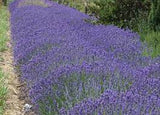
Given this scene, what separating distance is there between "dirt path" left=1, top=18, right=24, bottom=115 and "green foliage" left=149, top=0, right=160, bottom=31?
3.18m

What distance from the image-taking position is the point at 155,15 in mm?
8359

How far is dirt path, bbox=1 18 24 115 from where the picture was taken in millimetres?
5008

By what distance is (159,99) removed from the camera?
3.15 metres

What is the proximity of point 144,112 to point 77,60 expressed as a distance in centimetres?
183

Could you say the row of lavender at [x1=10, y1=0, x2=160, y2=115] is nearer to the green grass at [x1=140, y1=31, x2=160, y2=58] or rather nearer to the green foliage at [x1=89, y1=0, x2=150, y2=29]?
the green grass at [x1=140, y1=31, x2=160, y2=58]

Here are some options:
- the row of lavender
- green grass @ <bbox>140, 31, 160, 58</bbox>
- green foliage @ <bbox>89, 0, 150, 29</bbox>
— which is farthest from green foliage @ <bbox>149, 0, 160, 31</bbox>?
the row of lavender

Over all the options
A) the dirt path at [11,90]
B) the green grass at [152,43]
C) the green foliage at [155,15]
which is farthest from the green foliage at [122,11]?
the dirt path at [11,90]

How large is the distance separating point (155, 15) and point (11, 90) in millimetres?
3988

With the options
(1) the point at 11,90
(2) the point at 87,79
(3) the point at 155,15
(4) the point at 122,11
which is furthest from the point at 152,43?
(2) the point at 87,79

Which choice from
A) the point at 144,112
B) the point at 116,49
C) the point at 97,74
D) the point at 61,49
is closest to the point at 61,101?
the point at 97,74

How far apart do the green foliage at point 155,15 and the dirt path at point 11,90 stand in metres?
3.18

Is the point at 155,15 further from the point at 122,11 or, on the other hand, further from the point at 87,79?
the point at 87,79

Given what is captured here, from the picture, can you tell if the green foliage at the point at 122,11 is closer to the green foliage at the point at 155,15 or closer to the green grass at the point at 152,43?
the green foliage at the point at 155,15

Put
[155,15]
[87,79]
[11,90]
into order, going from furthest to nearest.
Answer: [155,15] < [11,90] < [87,79]
